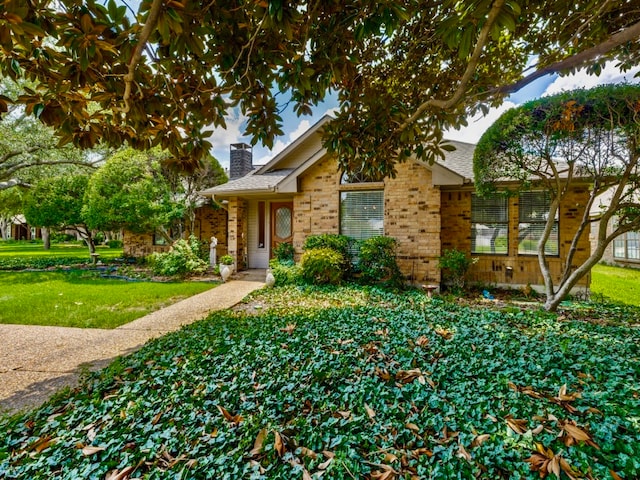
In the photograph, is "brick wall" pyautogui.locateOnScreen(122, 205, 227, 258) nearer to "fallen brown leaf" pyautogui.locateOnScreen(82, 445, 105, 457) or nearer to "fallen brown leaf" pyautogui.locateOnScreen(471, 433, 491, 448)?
"fallen brown leaf" pyautogui.locateOnScreen(82, 445, 105, 457)

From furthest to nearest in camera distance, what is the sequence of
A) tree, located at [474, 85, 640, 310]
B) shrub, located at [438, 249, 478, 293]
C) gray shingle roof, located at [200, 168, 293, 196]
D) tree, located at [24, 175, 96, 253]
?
tree, located at [24, 175, 96, 253] → gray shingle roof, located at [200, 168, 293, 196] → shrub, located at [438, 249, 478, 293] → tree, located at [474, 85, 640, 310]

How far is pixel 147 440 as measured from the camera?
2.48 meters

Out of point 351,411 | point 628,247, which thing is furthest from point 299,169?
point 628,247

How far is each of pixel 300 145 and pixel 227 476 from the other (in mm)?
11505

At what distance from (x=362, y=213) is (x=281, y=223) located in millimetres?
3860

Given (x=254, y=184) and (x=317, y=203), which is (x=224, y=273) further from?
(x=317, y=203)

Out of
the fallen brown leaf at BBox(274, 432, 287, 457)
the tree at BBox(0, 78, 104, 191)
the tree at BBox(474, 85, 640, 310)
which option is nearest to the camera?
the fallen brown leaf at BBox(274, 432, 287, 457)

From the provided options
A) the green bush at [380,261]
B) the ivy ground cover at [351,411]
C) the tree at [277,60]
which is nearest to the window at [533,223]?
the green bush at [380,261]

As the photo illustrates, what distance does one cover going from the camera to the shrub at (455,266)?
27.2 ft

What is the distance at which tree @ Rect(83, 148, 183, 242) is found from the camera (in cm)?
1206

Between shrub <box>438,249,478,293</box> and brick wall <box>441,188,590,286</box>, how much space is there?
587 mm

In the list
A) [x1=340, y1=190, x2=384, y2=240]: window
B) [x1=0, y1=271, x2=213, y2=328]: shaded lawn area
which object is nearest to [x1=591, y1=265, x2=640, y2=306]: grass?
[x1=340, y1=190, x2=384, y2=240]: window

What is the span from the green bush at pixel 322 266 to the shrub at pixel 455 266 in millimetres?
2855

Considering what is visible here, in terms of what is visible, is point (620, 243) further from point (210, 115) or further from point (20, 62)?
point (20, 62)
